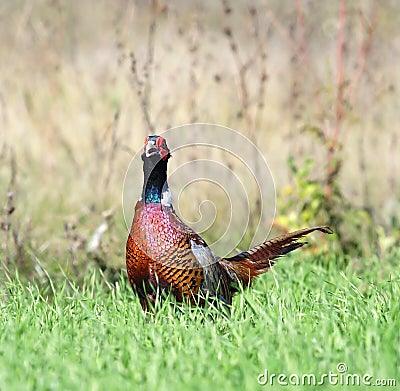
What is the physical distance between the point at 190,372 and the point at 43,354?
2.21ft

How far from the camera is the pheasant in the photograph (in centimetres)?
369

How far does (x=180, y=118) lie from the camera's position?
8281 millimetres

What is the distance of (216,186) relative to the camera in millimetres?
7031

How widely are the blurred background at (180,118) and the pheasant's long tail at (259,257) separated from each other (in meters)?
1.10

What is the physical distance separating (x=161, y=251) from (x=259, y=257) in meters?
0.80

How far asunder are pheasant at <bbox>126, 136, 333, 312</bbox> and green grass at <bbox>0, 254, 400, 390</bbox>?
11cm

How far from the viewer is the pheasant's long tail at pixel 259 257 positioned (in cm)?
418

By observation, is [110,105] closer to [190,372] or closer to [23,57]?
[23,57]

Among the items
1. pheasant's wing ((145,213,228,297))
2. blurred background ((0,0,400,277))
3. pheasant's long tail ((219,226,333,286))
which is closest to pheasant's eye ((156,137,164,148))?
pheasant's wing ((145,213,228,297))

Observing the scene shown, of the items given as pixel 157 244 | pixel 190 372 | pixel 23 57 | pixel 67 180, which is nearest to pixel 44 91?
pixel 23 57

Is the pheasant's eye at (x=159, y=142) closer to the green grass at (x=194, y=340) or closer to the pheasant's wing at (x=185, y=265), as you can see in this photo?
the pheasant's wing at (x=185, y=265)

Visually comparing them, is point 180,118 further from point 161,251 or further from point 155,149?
point 161,251

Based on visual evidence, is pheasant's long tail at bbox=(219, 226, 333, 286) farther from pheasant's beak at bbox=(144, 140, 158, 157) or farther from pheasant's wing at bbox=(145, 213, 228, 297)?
pheasant's beak at bbox=(144, 140, 158, 157)

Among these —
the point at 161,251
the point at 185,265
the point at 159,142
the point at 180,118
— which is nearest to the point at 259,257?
the point at 185,265
